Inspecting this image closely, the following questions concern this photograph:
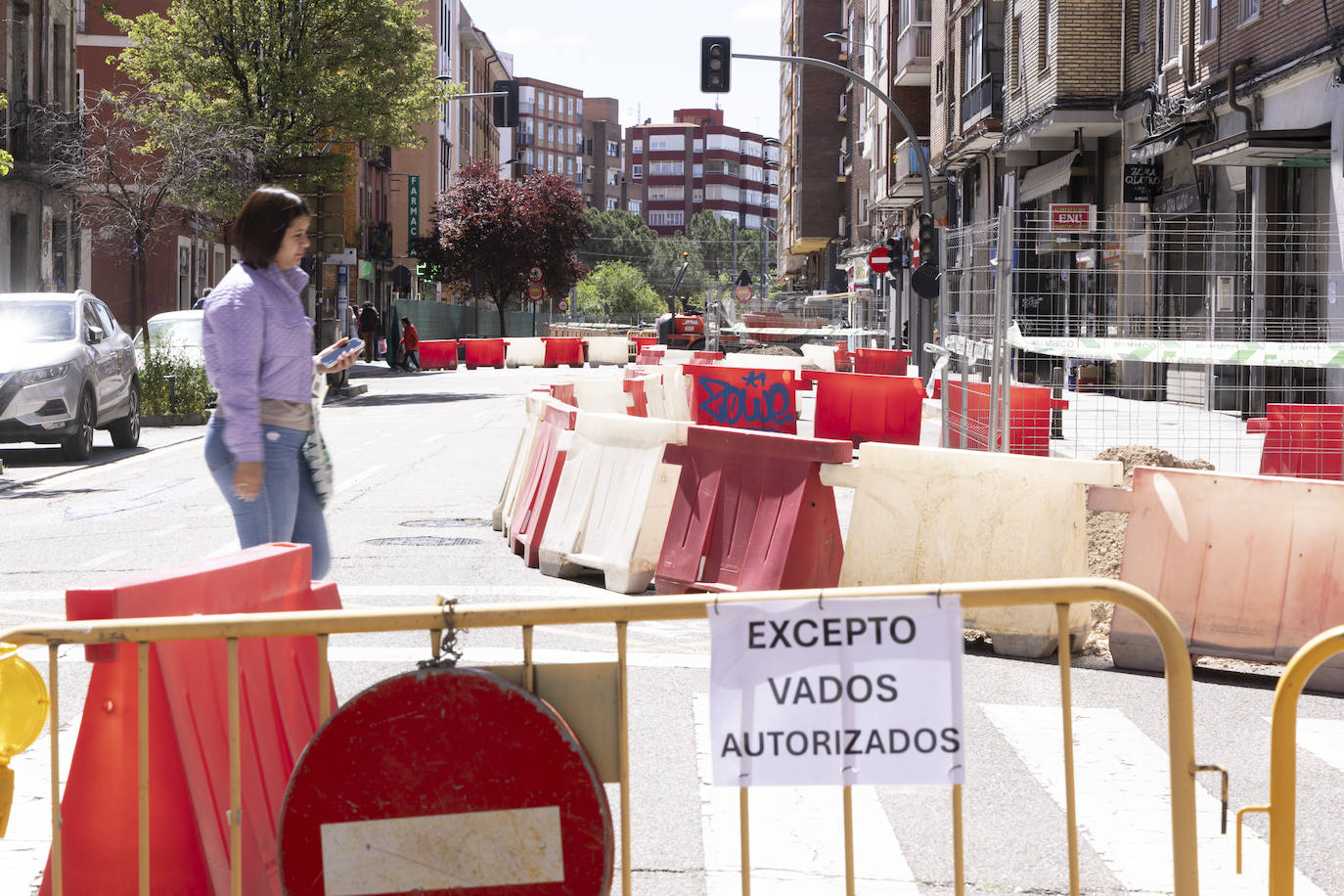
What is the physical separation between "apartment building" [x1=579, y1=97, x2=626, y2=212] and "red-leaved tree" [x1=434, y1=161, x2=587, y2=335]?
95116 millimetres

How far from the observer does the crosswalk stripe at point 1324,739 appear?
19.8 feet

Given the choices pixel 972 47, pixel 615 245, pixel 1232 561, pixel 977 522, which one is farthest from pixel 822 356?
pixel 615 245

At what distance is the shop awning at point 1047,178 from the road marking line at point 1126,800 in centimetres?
2650

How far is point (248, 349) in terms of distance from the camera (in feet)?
19.6

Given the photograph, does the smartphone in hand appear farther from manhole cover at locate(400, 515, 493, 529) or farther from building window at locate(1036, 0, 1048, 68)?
building window at locate(1036, 0, 1048, 68)

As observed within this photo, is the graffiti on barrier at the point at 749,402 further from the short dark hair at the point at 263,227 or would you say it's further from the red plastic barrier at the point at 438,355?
the red plastic barrier at the point at 438,355

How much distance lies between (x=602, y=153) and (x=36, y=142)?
135 metres

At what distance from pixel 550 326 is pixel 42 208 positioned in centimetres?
4116

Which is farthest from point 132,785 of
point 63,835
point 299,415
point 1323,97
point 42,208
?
point 42,208

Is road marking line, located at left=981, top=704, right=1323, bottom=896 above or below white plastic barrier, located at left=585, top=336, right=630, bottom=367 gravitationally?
below

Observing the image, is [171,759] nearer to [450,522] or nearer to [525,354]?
[450,522]

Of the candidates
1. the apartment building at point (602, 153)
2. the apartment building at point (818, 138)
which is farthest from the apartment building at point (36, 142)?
the apartment building at point (602, 153)

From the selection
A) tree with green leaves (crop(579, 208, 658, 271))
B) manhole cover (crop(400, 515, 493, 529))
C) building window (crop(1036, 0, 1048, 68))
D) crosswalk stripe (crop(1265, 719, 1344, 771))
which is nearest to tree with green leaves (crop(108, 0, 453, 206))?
building window (crop(1036, 0, 1048, 68))

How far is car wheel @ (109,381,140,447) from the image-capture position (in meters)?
19.5
